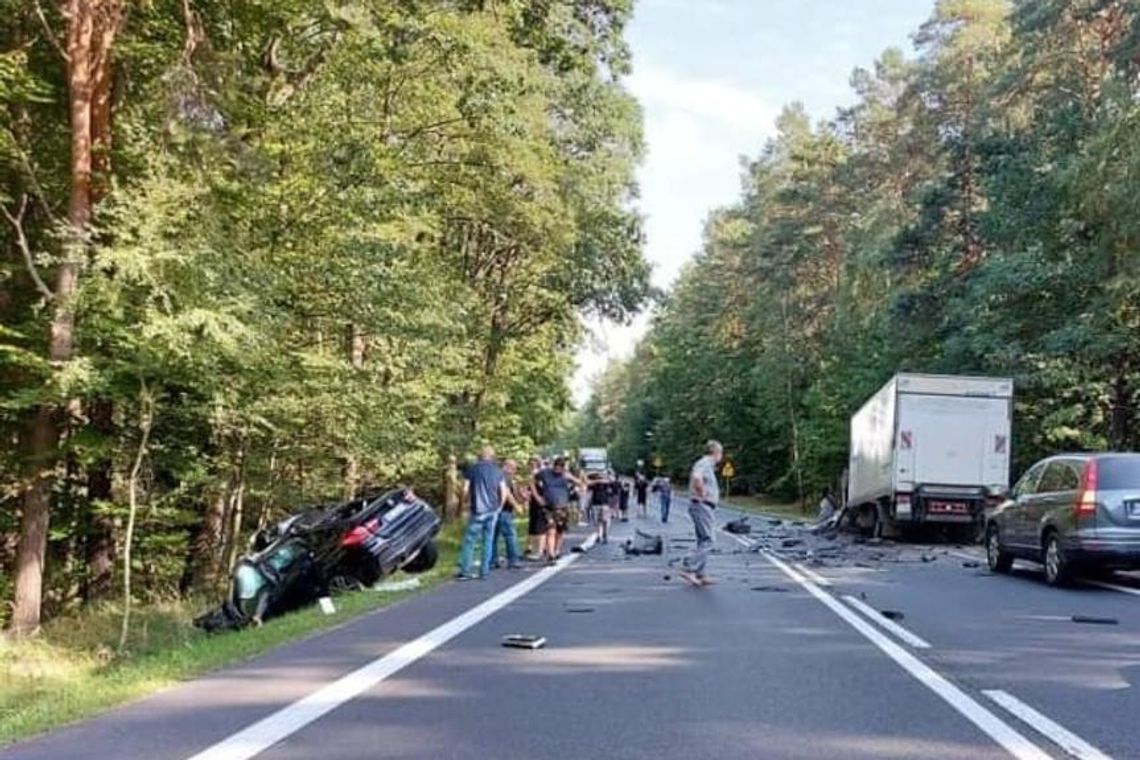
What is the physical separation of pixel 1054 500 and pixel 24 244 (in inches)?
524

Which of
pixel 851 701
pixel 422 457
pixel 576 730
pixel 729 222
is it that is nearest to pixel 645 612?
pixel 851 701

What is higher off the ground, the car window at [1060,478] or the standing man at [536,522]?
the car window at [1060,478]

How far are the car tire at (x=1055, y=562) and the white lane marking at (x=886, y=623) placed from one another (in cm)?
323

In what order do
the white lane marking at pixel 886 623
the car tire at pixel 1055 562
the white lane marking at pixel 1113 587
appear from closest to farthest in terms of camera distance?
1. the white lane marking at pixel 886 623
2. the white lane marking at pixel 1113 587
3. the car tire at pixel 1055 562

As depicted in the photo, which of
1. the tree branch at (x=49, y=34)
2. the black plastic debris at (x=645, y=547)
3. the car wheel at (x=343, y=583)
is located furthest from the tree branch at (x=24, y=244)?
the black plastic debris at (x=645, y=547)

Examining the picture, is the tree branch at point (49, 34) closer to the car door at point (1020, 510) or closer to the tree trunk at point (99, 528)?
the tree trunk at point (99, 528)

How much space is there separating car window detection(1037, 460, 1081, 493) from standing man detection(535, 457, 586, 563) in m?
7.14

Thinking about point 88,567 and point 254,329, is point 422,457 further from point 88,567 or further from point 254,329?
point 254,329

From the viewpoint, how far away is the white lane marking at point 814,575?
49.6 ft

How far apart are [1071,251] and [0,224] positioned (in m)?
26.7

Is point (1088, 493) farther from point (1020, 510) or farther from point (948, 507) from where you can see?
point (948, 507)

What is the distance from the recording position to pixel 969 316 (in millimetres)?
35219

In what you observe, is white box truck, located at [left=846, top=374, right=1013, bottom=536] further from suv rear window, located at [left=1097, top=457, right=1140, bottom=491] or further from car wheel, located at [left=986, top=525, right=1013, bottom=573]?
suv rear window, located at [left=1097, top=457, right=1140, bottom=491]

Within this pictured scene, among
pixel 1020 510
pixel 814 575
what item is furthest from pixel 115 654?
pixel 1020 510
